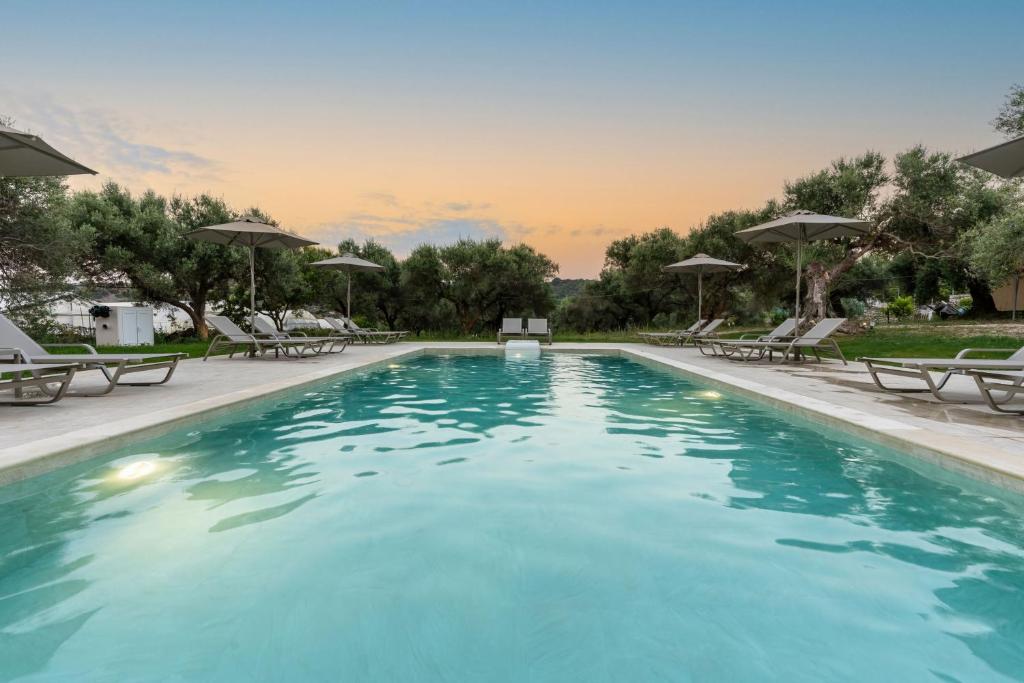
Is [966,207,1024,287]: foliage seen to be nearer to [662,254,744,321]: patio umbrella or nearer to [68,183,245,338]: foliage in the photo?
[662,254,744,321]: patio umbrella

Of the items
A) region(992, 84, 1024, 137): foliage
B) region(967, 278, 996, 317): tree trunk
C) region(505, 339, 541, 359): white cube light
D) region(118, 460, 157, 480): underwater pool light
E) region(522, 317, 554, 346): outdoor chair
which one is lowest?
region(118, 460, 157, 480): underwater pool light

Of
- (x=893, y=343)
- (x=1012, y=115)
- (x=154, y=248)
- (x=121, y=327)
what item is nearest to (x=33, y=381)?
(x=121, y=327)

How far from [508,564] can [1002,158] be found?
20.8 ft

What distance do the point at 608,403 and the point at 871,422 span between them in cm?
293

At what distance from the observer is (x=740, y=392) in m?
6.99

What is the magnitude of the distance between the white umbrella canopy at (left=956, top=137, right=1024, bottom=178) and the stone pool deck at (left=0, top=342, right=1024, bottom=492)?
2451 mm

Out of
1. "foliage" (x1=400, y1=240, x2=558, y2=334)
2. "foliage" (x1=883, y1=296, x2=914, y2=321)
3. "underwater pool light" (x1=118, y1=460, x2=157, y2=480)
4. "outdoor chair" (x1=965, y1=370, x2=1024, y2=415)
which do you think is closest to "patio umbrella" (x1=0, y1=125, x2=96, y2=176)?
"underwater pool light" (x1=118, y1=460, x2=157, y2=480)

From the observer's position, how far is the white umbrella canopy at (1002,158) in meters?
5.13

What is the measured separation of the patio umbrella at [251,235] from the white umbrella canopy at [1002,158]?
1101cm

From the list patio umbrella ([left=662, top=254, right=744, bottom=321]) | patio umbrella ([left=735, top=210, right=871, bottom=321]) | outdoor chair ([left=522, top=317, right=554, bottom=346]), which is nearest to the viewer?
patio umbrella ([left=735, top=210, right=871, bottom=321])

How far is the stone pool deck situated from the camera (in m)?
3.53

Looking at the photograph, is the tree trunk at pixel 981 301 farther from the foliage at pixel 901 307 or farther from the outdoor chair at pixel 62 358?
the outdoor chair at pixel 62 358

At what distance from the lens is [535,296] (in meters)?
22.8

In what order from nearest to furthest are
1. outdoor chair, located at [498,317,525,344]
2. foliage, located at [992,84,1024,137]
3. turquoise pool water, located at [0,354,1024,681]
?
turquoise pool water, located at [0,354,1024,681] → foliage, located at [992,84,1024,137] → outdoor chair, located at [498,317,525,344]
